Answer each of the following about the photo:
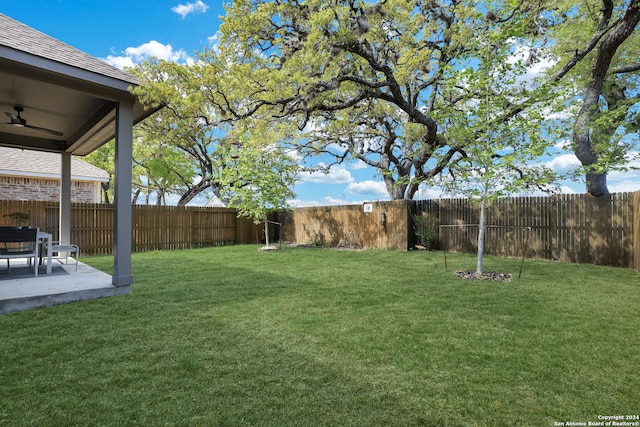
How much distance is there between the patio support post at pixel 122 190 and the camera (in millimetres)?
4473

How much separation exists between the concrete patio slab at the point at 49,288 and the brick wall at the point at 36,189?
765 cm

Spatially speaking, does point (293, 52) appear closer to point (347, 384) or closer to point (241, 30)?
point (241, 30)

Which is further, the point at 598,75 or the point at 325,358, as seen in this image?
the point at 598,75

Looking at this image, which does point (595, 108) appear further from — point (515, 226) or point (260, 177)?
point (260, 177)

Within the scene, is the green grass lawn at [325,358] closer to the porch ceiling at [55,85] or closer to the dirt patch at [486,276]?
the dirt patch at [486,276]

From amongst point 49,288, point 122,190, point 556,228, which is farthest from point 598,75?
point 49,288

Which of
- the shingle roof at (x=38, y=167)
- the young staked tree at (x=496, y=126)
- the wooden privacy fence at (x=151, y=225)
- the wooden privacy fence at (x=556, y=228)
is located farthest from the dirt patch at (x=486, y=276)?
the shingle roof at (x=38, y=167)

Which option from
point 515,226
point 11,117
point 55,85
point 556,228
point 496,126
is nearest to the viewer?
point 55,85

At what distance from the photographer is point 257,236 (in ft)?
47.3

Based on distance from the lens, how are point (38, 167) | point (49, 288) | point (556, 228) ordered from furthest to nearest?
1. point (38, 167)
2. point (556, 228)
3. point (49, 288)

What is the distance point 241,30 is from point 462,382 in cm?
928

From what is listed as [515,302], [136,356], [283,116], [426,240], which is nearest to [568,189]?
[426,240]

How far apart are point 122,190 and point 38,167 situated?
10.4 metres

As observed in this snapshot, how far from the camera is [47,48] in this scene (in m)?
4.03
